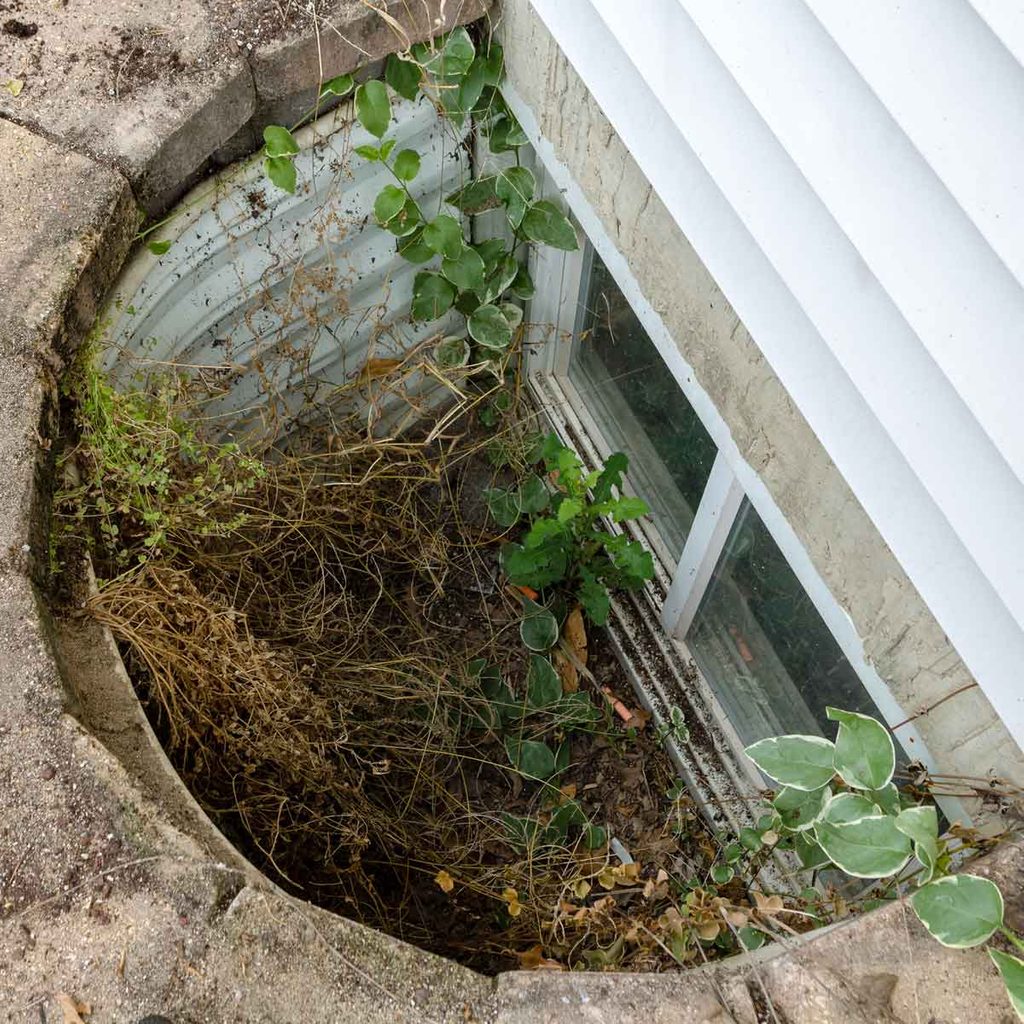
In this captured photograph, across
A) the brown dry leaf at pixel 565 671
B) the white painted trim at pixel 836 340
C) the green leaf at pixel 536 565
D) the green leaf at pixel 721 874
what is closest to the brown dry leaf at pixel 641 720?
the brown dry leaf at pixel 565 671

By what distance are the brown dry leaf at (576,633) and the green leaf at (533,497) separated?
0.37 metres

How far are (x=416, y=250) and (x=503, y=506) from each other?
2.86 ft

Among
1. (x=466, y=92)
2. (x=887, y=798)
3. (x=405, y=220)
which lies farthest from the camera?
(x=405, y=220)

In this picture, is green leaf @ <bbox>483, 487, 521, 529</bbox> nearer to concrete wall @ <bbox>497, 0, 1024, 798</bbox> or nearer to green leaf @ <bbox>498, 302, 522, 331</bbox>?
green leaf @ <bbox>498, 302, 522, 331</bbox>

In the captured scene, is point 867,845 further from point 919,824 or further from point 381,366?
point 381,366

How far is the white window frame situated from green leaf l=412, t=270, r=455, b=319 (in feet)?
1.06

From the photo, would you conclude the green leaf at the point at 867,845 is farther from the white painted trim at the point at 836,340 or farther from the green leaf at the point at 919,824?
the white painted trim at the point at 836,340

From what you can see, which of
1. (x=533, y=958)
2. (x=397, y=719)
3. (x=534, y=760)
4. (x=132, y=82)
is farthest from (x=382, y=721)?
(x=132, y=82)

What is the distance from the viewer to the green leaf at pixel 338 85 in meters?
2.11

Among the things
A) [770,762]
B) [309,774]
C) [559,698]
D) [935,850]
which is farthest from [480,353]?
[935,850]

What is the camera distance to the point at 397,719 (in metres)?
2.70

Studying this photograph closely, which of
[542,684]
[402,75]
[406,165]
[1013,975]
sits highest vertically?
[402,75]

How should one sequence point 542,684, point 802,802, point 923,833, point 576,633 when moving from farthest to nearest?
point 576,633, point 542,684, point 802,802, point 923,833

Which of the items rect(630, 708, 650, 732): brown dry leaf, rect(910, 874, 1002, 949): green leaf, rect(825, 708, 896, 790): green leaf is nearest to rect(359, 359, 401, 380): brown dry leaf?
rect(630, 708, 650, 732): brown dry leaf
